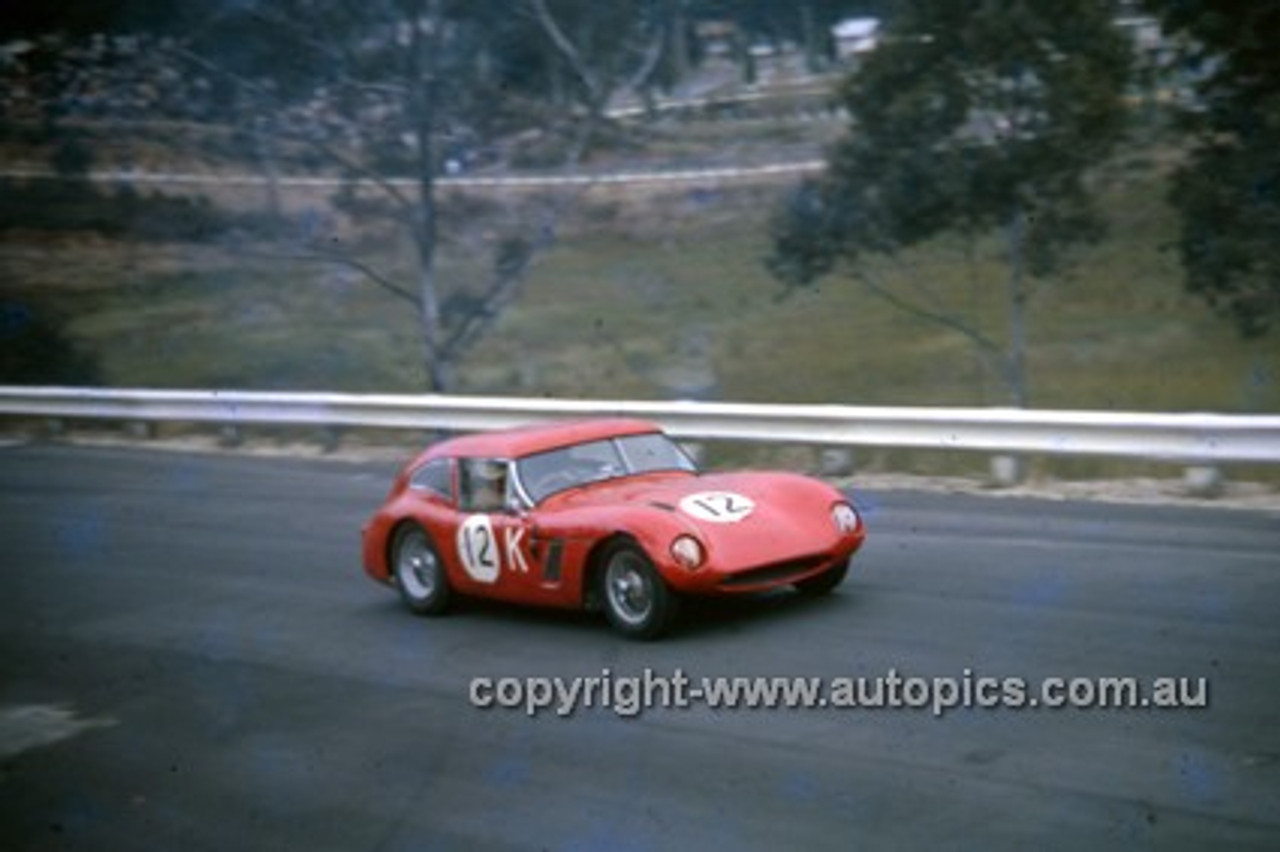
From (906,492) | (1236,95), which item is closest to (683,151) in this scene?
(1236,95)

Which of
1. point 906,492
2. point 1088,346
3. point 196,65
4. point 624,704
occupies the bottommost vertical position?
point 1088,346

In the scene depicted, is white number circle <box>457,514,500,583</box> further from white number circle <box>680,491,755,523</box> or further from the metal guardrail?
the metal guardrail

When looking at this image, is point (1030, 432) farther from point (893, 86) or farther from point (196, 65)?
point (196, 65)

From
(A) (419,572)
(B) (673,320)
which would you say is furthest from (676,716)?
(B) (673,320)

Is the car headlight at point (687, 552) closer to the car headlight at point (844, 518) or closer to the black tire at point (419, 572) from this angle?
the car headlight at point (844, 518)

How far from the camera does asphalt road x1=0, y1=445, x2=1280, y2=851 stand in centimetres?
651

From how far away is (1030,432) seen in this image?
1445 cm

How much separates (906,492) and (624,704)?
689 cm

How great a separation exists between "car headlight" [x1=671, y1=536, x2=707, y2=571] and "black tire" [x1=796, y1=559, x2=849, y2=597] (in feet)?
3.74

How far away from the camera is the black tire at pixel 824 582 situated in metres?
10.1

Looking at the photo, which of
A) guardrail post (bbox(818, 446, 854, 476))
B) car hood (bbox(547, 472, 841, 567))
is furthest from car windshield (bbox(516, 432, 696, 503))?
guardrail post (bbox(818, 446, 854, 476))

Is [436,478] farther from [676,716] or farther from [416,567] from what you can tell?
[676,716]

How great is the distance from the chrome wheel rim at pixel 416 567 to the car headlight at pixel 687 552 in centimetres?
223

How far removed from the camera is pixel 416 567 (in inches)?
436
